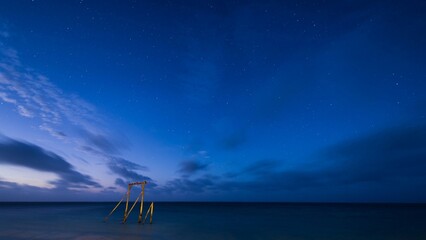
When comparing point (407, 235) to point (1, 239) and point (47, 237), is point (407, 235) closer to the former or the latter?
point (47, 237)

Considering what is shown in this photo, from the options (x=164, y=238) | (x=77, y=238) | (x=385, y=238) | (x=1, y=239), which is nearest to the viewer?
(x=1, y=239)

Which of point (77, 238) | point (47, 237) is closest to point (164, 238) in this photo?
point (77, 238)

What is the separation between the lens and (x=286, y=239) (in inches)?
894

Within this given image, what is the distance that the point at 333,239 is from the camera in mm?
22875

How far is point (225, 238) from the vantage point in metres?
22.4

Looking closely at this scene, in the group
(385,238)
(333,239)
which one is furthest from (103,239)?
(385,238)

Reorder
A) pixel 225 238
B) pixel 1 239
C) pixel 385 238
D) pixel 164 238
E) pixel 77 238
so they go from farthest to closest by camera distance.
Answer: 1. pixel 385 238
2. pixel 225 238
3. pixel 164 238
4. pixel 77 238
5. pixel 1 239

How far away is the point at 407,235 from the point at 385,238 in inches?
134

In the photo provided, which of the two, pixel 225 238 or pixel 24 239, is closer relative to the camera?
pixel 24 239

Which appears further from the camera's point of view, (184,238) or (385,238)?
(385,238)

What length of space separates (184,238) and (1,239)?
1222 cm

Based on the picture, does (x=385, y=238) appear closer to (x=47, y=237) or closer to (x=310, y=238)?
(x=310, y=238)

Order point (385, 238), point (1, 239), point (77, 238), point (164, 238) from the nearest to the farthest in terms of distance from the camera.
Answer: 1. point (1, 239)
2. point (77, 238)
3. point (164, 238)
4. point (385, 238)

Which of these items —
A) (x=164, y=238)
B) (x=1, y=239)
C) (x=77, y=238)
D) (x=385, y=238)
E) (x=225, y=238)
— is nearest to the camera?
(x=1, y=239)
